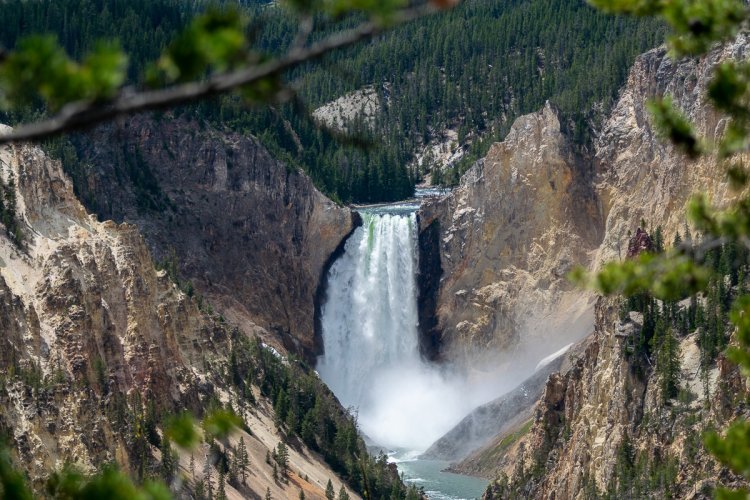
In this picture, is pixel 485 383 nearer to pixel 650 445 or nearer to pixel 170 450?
pixel 650 445

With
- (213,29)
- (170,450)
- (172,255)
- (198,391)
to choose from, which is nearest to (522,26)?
(172,255)

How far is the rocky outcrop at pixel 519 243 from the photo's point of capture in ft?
413

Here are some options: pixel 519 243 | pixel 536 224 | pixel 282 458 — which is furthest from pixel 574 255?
pixel 282 458

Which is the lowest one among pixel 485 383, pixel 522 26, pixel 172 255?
pixel 485 383

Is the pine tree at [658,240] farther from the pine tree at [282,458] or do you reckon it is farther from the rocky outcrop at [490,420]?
the pine tree at [282,458]

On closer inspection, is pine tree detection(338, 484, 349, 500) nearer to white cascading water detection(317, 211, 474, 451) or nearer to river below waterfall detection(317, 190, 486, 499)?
river below waterfall detection(317, 190, 486, 499)

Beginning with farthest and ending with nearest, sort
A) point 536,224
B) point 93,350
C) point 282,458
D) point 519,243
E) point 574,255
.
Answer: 1. point 519,243
2. point 536,224
3. point 574,255
4. point 282,458
5. point 93,350

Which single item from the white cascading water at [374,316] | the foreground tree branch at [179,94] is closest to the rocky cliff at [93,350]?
the white cascading water at [374,316]

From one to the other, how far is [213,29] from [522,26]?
175442 millimetres

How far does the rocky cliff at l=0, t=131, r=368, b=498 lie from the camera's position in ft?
244

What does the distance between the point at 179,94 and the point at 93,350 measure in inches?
2822

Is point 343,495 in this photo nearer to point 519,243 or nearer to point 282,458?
point 282,458

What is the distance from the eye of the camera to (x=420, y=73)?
184625 millimetres

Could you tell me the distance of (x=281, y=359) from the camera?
384 feet
